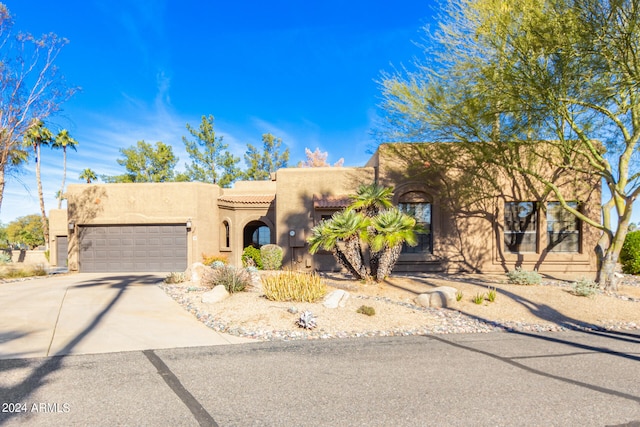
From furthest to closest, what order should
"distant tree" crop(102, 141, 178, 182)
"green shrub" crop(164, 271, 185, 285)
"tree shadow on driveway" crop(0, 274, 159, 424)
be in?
"distant tree" crop(102, 141, 178, 182)
"green shrub" crop(164, 271, 185, 285)
"tree shadow on driveway" crop(0, 274, 159, 424)

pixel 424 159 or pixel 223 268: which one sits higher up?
pixel 424 159

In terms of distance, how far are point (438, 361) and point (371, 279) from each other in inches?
263

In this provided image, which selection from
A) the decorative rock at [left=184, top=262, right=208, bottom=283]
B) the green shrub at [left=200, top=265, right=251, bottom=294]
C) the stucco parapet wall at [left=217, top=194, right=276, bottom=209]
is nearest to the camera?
the green shrub at [left=200, top=265, right=251, bottom=294]

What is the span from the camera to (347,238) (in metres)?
12.4

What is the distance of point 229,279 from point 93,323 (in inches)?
144

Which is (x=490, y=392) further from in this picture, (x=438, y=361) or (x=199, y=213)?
(x=199, y=213)

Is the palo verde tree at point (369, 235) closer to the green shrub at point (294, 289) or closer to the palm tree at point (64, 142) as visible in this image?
the green shrub at point (294, 289)

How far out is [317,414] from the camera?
4242 millimetres

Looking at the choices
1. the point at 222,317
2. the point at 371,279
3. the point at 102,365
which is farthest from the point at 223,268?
the point at 102,365

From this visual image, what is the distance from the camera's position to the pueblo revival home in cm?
1733

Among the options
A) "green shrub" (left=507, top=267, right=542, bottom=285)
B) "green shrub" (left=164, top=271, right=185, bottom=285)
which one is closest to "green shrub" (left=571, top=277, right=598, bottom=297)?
"green shrub" (left=507, top=267, right=542, bottom=285)

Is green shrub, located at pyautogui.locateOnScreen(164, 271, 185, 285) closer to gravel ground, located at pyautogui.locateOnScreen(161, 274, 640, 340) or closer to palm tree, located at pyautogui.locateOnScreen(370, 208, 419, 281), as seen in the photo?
gravel ground, located at pyautogui.locateOnScreen(161, 274, 640, 340)

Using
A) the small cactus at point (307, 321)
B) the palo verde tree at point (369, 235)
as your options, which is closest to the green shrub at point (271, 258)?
the palo verde tree at point (369, 235)

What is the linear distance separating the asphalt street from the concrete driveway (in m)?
0.50
